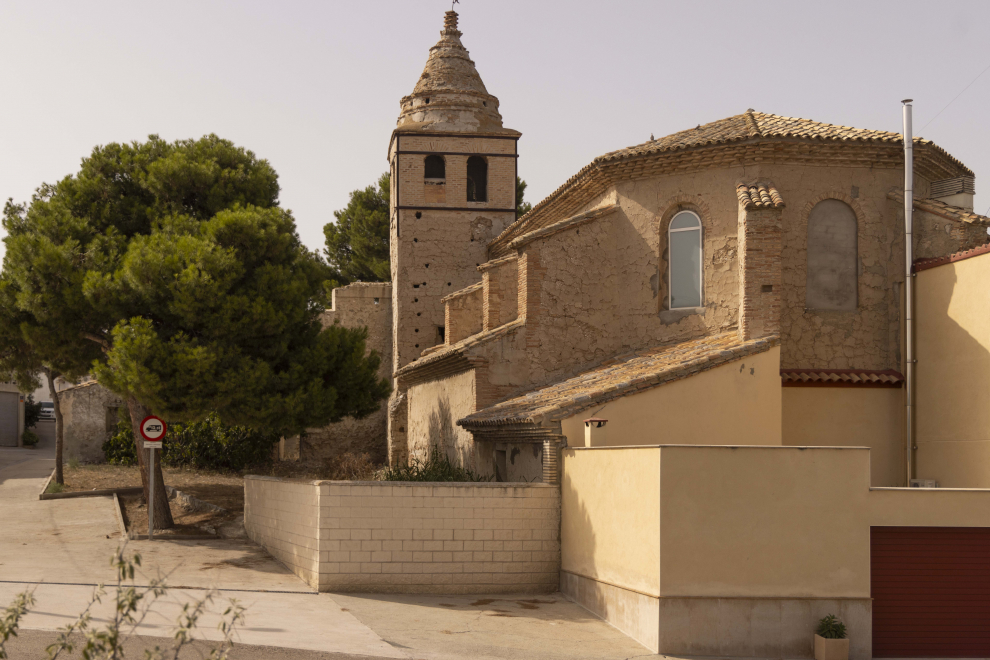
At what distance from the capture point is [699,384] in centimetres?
1487

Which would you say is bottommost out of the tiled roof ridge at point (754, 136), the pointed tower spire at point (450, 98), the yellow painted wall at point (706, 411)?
the yellow painted wall at point (706, 411)

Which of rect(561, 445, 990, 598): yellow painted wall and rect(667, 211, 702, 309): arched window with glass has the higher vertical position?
rect(667, 211, 702, 309): arched window with glass

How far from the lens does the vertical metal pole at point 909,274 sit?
16.4 m

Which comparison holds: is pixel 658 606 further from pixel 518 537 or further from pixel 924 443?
pixel 924 443

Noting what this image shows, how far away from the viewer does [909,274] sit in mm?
16656

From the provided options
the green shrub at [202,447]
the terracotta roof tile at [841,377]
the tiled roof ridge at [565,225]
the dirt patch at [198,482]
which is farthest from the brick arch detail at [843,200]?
the green shrub at [202,447]

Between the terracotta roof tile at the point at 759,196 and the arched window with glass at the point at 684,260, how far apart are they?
4.19ft

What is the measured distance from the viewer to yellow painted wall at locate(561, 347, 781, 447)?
1438cm

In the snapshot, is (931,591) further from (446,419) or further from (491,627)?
(446,419)

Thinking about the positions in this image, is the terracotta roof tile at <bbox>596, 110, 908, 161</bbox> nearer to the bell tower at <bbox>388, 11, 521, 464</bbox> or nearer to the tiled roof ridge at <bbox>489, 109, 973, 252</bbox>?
the tiled roof ridge at <bbox>489, 109, 973, 252</bbox>

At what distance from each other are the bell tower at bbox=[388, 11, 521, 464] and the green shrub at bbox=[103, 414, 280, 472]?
462cm

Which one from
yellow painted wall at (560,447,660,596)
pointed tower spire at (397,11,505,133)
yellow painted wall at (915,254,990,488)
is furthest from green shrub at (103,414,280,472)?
yellow painted wall at (915,254,990,488)

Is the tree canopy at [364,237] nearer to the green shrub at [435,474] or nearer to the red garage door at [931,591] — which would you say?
the green shrub at [435,474]

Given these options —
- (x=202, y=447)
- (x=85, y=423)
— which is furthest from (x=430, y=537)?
(x=85, y=423)
